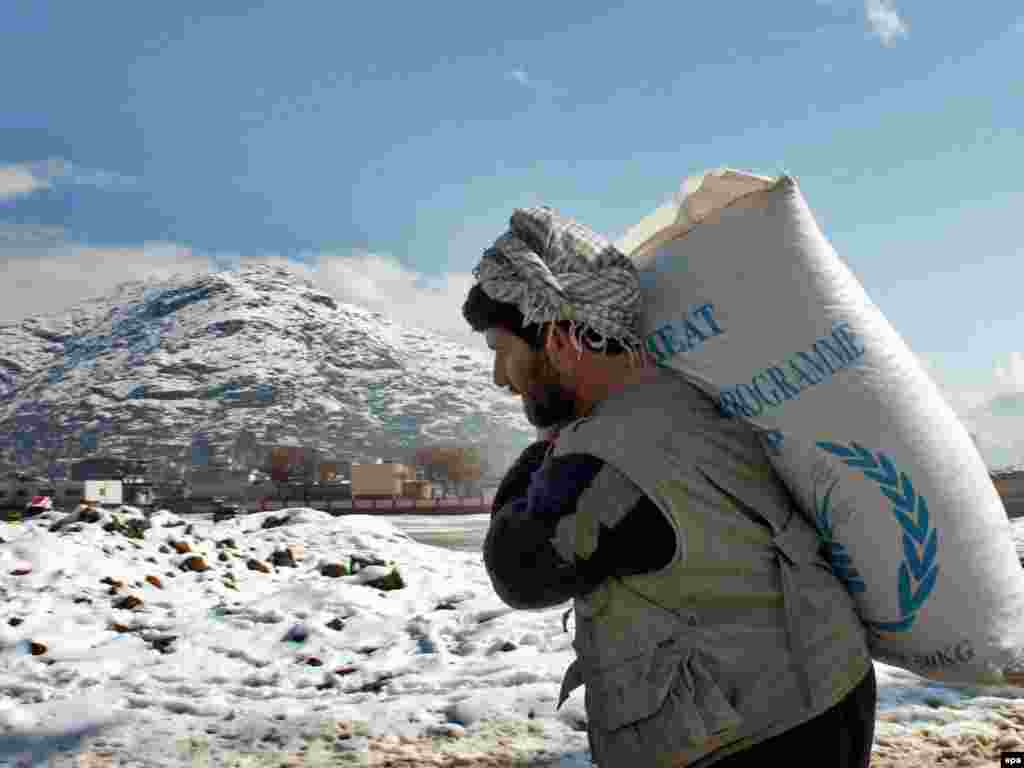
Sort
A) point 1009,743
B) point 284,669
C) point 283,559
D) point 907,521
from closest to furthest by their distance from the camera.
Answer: point 907,521
point 1009,743
point 284,669
point 283,559

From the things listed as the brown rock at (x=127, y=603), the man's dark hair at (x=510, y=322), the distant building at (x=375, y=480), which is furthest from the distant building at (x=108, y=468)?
the man's dark hair at (x=510, y=322)

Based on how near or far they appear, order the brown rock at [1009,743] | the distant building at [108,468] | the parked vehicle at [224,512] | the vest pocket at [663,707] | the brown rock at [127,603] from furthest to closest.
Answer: the distant building at [108,468], the parked vehicle at [224,512], the brown rock at [127,603], the brown rock at [1009,743], the vest pocket at [663,707]

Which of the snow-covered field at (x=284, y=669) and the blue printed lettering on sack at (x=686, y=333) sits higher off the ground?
the blue printed lettering on sack at (x=686, y=333)

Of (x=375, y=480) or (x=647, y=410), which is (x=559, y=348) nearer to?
(x=647, y=410)

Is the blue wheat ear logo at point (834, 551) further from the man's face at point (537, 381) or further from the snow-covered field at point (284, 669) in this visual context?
the snow-covered field at point (284, 669)

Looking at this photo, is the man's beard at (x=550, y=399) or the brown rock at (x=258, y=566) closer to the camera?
the man's beard at (x=550, y=399)

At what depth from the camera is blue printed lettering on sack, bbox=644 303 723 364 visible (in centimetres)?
165

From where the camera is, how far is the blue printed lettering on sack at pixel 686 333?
165 cm

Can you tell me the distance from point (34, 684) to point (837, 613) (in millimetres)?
5698

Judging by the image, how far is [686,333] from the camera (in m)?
1.66

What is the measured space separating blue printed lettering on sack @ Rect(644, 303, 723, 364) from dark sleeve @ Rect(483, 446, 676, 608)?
1.00 feet

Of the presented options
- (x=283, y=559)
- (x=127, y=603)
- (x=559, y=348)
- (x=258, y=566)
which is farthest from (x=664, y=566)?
(x=283, y=559)

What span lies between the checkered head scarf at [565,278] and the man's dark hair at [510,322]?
0.04ft

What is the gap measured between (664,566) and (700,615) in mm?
107
